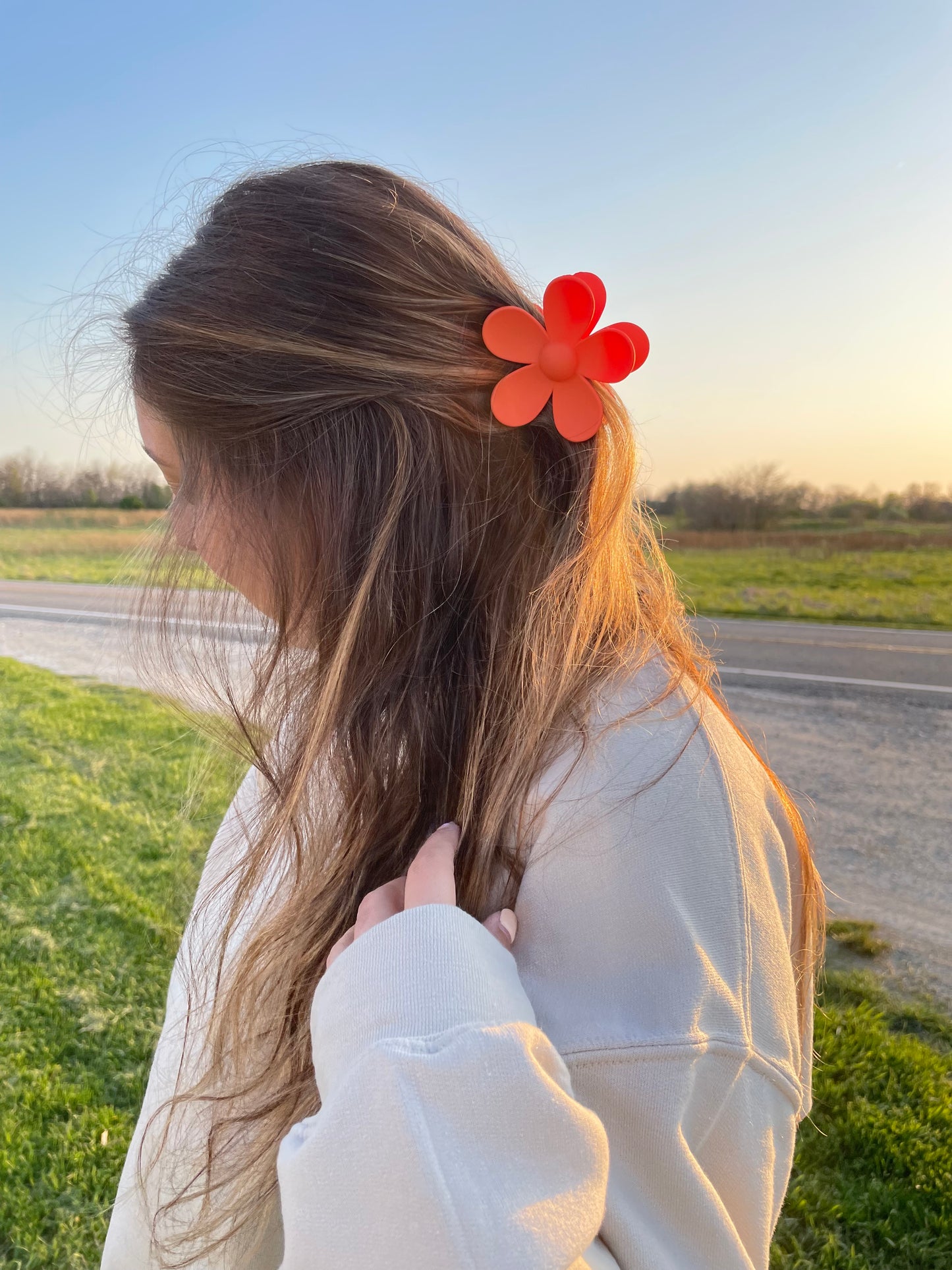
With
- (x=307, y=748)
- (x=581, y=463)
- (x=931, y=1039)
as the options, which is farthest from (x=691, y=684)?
(x=931, y=1039)

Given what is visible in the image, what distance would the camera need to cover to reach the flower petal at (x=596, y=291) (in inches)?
40.8

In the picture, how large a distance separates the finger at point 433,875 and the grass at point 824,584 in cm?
742

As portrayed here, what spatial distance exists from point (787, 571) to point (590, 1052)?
1164cm

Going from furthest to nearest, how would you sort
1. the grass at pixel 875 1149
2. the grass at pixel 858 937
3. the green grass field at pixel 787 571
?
the green grass field at pixel 787 571 → the grass at pixel 858 937 → the grass at pixel 875 1149

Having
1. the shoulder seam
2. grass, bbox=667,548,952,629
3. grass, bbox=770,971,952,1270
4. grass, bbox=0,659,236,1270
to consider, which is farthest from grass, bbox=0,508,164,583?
grass, bbox=667,548,952,629

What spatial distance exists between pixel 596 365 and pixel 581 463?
0.13 metres

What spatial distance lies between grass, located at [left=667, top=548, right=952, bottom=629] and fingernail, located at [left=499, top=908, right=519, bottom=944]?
746 cm

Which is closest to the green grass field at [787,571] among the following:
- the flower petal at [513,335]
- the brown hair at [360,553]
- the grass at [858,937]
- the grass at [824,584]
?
the grass at [824,584]

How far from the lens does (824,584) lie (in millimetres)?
10625

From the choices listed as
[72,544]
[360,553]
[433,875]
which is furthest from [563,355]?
[72,544]

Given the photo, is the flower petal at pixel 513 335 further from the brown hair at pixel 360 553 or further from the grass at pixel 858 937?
the grass at pixel 858 937

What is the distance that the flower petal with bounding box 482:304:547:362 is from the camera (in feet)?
3.16

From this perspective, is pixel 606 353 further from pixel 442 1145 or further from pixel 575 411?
pixel 442 1145

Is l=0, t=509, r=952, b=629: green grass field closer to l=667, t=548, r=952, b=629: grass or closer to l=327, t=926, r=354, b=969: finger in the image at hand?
l=667, t=548, r=952, b=629: grass
